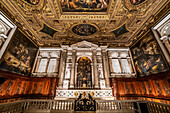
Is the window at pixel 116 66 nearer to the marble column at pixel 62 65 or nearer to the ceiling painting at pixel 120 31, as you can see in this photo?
the ceiling painting at pixel 120 31

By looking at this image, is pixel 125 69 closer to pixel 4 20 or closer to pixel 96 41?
pixel 96 41

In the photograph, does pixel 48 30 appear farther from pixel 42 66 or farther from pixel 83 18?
pixel 42 66

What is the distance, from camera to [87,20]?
8.26m

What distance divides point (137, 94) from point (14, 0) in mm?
13967

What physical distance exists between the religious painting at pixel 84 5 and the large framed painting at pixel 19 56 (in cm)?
528

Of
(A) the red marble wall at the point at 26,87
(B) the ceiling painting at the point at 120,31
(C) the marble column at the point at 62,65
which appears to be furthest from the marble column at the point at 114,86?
(A) the red marble wall at the point at 26,87

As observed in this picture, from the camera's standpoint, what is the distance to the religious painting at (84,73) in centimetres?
921

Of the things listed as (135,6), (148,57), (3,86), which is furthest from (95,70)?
Result: (3,86)

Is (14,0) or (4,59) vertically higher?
(14,0)

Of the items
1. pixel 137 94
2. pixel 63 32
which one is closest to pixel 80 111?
pixel 137 94

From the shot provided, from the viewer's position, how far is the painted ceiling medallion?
30.1 ft

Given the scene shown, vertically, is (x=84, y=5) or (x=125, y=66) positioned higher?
(x=84, y=5)

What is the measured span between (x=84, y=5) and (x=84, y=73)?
734 cm

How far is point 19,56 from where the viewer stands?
7672 millimetres
